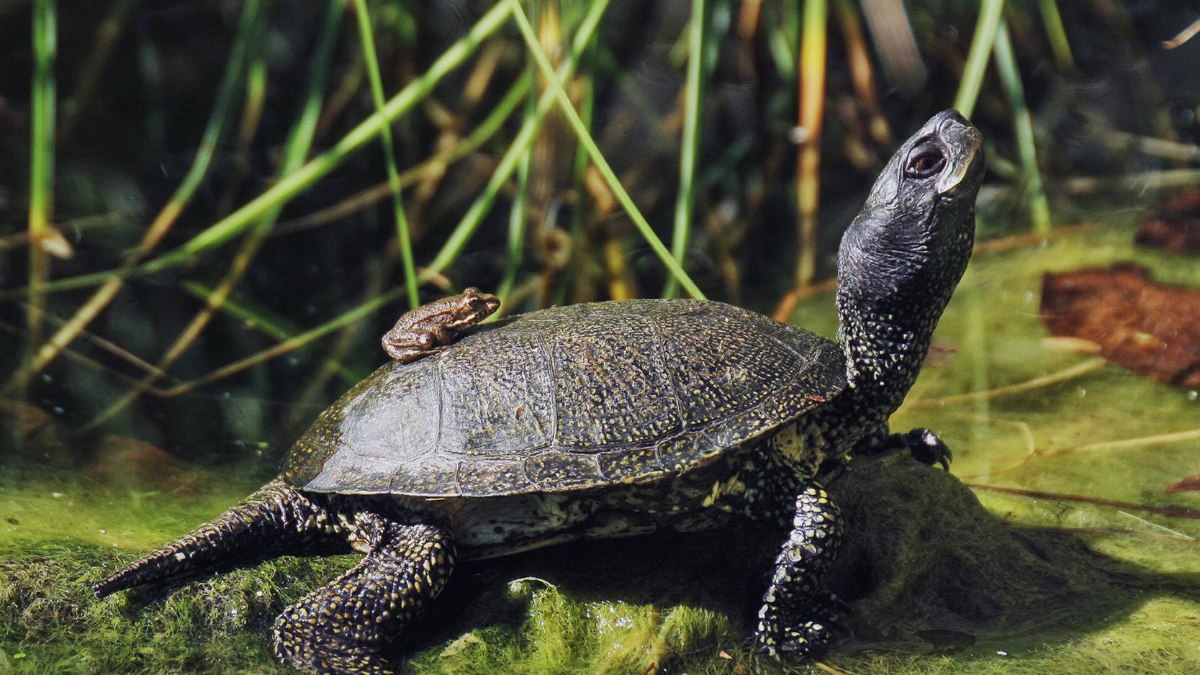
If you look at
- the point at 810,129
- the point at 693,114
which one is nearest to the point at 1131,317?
the point at 810,129

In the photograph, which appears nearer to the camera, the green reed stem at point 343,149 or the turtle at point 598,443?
the turtle at point 598,443

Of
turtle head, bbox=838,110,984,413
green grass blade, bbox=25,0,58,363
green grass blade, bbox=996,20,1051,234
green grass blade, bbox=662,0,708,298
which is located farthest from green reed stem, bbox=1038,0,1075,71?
green grass blade, bbox=25,0,58,363

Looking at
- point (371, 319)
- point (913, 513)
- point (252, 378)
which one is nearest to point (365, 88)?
point (371, 319)

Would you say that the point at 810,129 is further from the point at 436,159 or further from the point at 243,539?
the point at 243,539

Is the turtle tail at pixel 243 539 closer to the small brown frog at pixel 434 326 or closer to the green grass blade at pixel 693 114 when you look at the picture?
the small brown frog at pixel 434 326

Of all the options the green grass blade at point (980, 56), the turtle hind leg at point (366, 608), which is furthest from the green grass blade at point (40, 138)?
the green grass blade at point (980, 56)

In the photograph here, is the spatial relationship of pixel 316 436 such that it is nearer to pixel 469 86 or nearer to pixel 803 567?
pixel 803 567
